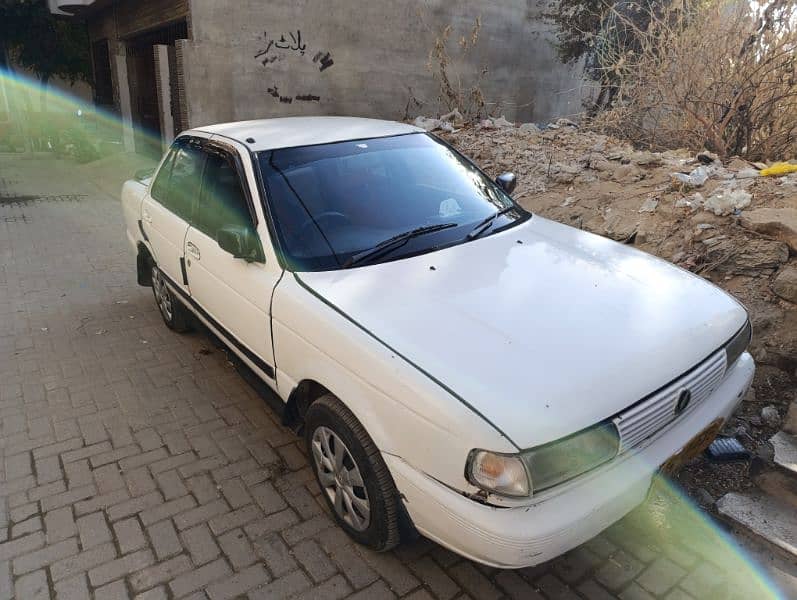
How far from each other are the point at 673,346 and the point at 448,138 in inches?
296

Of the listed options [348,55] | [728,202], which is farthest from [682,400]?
[348,55]

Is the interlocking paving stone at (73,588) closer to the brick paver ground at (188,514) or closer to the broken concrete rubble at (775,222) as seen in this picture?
the brick paver ground at (188,514)

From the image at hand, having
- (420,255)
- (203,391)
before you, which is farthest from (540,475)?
(203,391)

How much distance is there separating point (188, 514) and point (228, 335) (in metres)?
1.02

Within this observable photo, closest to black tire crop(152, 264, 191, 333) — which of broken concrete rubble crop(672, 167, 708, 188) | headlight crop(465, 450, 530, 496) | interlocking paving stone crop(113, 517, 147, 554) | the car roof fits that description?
the car roof

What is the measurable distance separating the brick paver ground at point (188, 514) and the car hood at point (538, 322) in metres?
0.95

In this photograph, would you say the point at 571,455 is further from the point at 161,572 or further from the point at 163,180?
the point at 163,180

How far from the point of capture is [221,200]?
3332 millimetres

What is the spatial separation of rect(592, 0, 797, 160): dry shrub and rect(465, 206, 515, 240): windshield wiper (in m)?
4.24

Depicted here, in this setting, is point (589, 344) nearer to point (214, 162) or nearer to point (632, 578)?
point (632, 578)

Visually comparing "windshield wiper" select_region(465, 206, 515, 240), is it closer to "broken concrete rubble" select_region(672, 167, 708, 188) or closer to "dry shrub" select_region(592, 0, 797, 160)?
"broken concrete rubble" select_region(672, 167, 708, 188)

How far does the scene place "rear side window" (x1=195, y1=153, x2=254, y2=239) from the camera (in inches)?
122

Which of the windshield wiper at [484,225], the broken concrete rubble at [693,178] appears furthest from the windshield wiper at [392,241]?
the broken concrete rubble at [693,178]

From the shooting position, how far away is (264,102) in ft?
36.0
